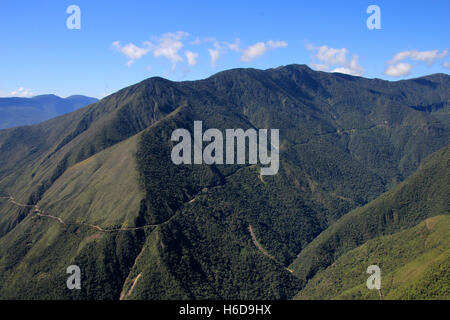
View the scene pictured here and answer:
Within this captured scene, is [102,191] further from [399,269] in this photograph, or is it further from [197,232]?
[399,269]

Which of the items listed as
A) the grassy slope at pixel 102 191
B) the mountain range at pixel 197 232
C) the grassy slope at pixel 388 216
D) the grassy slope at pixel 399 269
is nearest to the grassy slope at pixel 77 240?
the grassy slope at pixel 102 191

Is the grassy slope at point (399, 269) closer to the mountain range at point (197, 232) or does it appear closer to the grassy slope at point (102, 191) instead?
the mountain range at point (197, 232)

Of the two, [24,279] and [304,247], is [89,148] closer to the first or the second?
[24,279]

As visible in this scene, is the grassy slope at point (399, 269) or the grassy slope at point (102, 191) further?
the grassy slope at point (102, 191)

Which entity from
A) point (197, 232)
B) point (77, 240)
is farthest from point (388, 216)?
point (77, 240)

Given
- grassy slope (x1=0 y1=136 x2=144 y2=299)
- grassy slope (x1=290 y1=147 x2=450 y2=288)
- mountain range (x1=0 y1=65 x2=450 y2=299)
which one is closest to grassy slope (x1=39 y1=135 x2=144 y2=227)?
grassy slope (x1=0 y1=136 x2=144 y2=299)

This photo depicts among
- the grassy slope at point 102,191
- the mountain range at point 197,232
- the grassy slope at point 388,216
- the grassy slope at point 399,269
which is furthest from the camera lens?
the grassy slope at point 388,216
